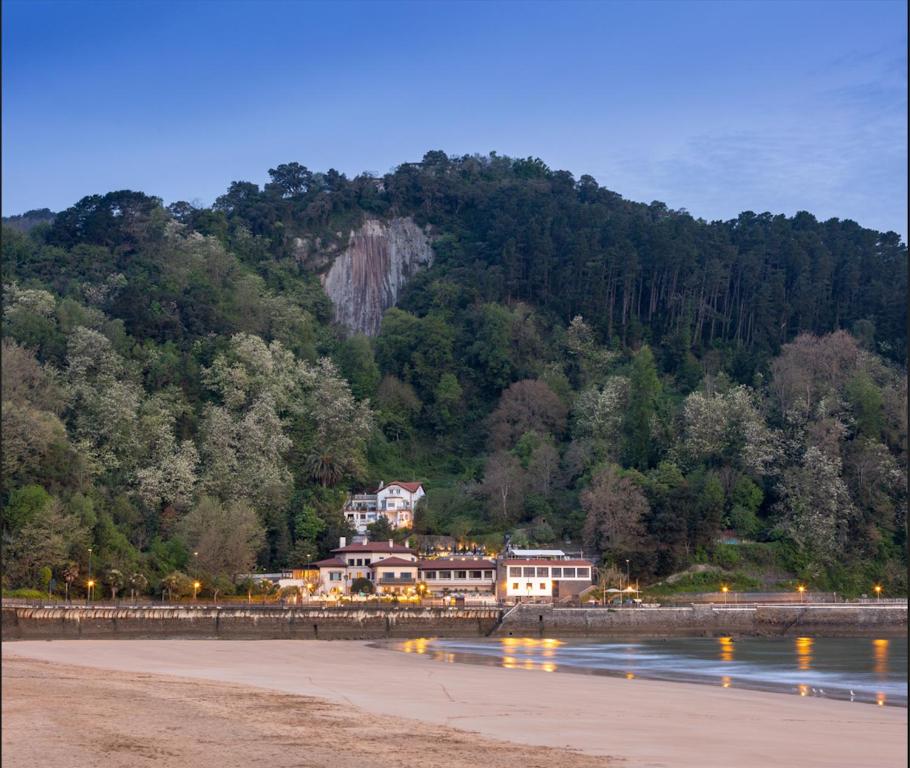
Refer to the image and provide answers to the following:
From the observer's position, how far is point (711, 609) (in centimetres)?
5912

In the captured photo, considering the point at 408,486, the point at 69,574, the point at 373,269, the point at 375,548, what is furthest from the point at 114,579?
the point at 373,269

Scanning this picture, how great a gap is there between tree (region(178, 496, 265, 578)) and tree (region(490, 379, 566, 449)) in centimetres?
2208

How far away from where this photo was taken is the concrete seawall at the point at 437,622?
167 feet

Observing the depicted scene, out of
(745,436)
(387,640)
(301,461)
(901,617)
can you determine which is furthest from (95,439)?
(901,617)

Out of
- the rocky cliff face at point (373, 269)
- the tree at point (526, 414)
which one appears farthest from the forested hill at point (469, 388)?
the rocky cliff face at point (373, 269)

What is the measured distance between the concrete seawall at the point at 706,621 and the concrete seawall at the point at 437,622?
0.05 m

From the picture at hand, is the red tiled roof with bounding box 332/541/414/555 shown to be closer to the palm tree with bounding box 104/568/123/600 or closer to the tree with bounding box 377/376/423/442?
the palm tree with bounding box 104/568/123/600

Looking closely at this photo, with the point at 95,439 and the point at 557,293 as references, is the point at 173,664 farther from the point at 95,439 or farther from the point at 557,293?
the point at 557,293

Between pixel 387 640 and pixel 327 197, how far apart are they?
67901mm

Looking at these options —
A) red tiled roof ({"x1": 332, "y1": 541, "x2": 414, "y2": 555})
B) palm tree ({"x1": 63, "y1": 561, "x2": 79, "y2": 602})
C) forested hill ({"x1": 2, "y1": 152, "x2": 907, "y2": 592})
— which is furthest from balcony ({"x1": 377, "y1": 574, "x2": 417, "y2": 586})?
palm tree ({"x1": 63, "y1": 561, "x2": 79, "y2": 602})

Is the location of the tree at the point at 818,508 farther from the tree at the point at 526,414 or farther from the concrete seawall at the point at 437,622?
the tree at the point at 526,414

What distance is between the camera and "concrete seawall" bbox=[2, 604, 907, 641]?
50781mm

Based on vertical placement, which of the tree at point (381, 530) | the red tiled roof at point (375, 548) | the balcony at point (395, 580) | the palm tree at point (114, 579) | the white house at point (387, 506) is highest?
the white house at point (387, 506)

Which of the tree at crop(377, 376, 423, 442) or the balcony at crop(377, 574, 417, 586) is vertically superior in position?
the tree at crop(377, 376, 423, 442)
